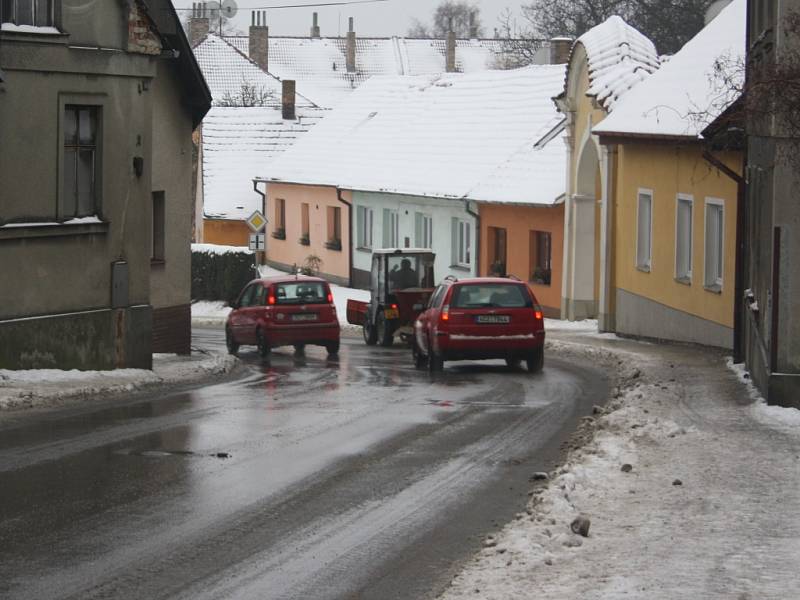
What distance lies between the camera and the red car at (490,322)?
23.5 m

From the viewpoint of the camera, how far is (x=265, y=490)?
11.3 metres

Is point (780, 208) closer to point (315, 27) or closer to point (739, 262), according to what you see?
point (739, 262)

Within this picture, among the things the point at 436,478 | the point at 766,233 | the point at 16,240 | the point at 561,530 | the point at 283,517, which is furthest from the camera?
the point at 16,240

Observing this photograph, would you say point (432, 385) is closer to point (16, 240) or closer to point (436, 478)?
point (16, 240)

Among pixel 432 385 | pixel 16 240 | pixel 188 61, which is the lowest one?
pixel 432 385

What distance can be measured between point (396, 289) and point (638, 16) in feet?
100

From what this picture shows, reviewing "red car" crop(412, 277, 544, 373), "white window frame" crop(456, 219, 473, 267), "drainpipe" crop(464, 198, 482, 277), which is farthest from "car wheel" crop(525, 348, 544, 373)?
"white window frame" crop(456, 219, 473, 267)

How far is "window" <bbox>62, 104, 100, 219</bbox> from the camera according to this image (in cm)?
2109

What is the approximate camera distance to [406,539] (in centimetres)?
965

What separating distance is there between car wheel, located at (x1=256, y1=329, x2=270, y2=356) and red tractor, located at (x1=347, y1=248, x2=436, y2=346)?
3795 mm

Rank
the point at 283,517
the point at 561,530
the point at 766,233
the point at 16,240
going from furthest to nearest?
the point at 16,240
the point at 766,233
the point at 283,517
the point at 561,530

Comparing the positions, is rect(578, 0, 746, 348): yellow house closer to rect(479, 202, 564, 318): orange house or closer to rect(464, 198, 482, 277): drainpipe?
rect(479, 202, 564, 318): orange house

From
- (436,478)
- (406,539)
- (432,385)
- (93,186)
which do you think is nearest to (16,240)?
(93,186)

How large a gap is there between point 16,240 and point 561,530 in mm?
12264
